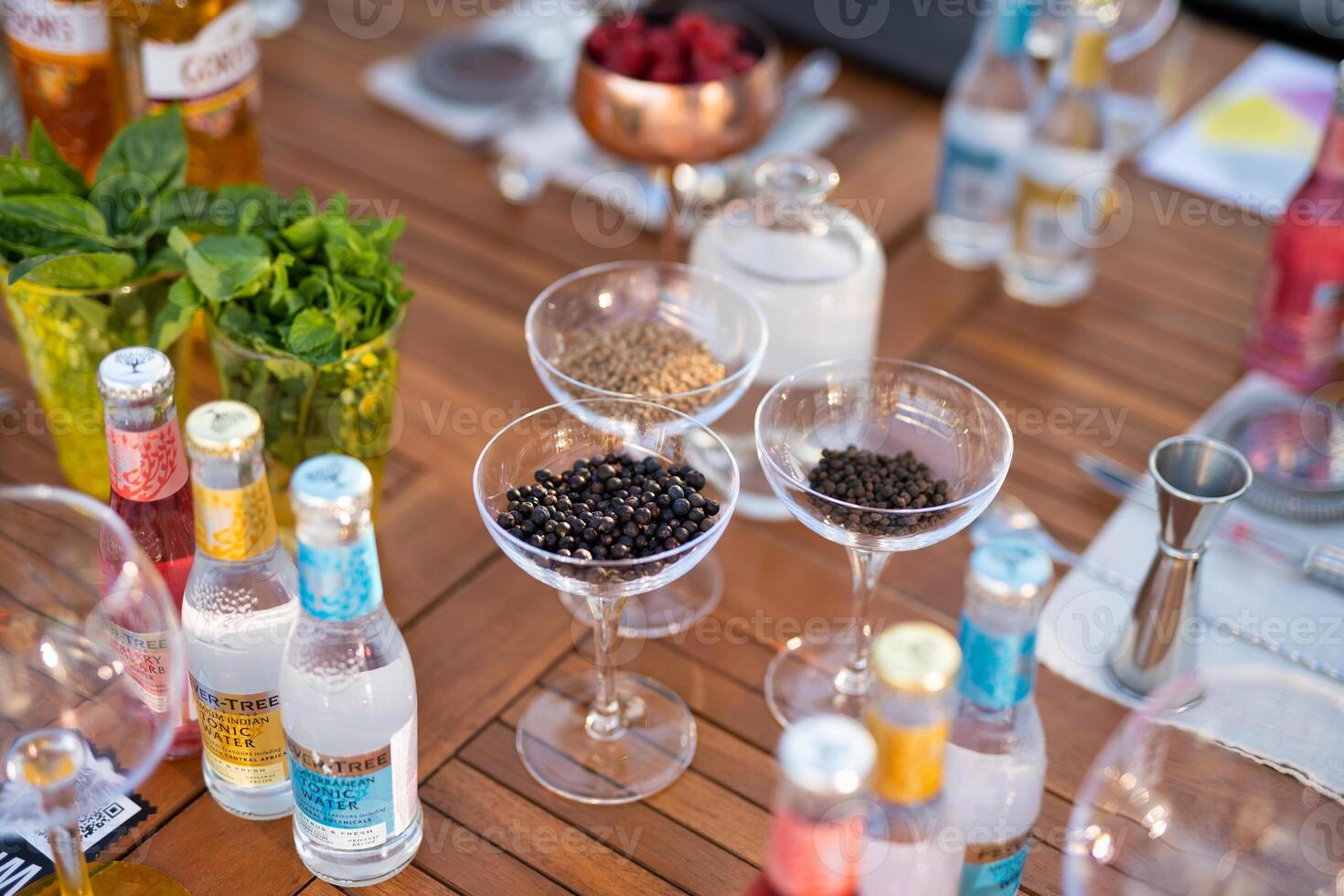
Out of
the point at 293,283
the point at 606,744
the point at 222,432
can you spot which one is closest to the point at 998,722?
the point at 606,744

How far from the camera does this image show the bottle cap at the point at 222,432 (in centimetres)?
66

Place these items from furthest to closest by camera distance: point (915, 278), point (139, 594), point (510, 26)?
point (510, 26) < point (915, 278) < point (139, 594)

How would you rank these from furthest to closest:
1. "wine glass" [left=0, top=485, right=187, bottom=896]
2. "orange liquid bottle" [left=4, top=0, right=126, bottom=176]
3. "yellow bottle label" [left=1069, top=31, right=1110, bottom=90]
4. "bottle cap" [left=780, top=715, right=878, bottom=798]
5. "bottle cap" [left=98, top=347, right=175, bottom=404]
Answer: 1. "yellow bottle label" [left=1069, top=31, right=1110, bottom=90]
2. "orange liquid bottle" [left=4, top=0, right=126, bottom=176]
3. "bottle cap" [left=98, top=347, right=175, bottom=404]
4. "wine glass" [left=0, top=485, right=187, bottom=896]
5. "bottle cap" [left=780, top=715, right=878, bottom=798]

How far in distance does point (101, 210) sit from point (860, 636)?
58cm

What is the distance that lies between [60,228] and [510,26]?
794 millimetres

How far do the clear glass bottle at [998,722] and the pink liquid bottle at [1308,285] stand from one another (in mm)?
617

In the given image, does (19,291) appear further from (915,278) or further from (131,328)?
(915,278)

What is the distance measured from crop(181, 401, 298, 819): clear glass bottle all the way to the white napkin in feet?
1.60

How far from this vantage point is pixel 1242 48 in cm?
159

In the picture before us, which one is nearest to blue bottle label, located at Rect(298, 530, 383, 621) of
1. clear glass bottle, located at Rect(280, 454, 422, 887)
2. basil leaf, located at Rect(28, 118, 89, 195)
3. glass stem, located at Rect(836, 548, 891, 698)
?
clear glass bottle, located at Rect(280, 454, 422, 887)

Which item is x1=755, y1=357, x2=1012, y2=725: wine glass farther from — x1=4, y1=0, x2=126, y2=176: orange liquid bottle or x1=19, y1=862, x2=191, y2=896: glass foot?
x1=4, y1=0, x2=126, y2=176: orange liquid bottle

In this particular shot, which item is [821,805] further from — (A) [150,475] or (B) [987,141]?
(B) [987,141]

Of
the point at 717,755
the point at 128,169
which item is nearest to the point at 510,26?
the point at 128,169

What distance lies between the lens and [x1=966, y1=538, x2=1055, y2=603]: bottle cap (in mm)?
585
